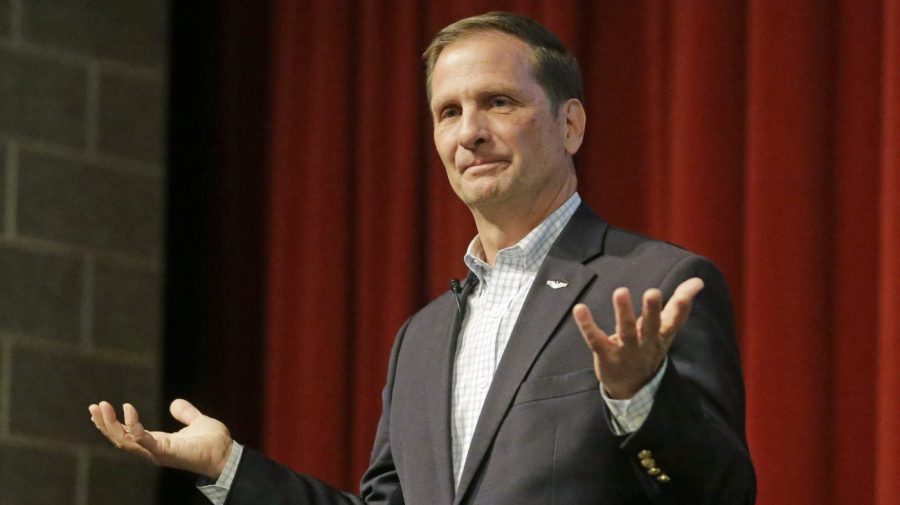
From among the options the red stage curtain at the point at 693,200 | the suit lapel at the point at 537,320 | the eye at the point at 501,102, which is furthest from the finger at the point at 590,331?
the red stage curtain at the point at 693,200

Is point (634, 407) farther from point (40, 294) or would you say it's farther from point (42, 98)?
point (42, 98)

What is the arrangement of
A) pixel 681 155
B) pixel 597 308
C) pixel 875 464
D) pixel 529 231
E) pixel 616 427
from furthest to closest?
pixel 681 155 → pixel 875 464 → pixel 529 231 → pixel 597 308 → pixel 616 427

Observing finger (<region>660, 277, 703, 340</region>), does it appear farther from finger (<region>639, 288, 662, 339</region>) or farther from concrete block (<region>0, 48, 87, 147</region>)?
concrete block (<region>0, 48, 87, 147</region>)

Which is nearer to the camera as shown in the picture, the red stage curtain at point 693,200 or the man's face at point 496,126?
the man's face at point 496,126

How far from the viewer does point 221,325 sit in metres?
4.27

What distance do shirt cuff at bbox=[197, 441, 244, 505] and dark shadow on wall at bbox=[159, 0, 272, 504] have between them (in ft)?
5.99

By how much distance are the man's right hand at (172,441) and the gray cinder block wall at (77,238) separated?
1.71m

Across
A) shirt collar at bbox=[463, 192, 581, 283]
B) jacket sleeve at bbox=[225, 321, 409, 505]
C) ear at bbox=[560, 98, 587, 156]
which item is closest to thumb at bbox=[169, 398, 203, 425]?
jacket sleeve at bbox=[225, 321, 409, 505]

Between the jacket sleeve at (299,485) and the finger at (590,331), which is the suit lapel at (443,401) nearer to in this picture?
the jacket sleeve at (299,485)

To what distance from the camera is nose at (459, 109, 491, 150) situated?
2428mm

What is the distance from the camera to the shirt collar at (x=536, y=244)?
2414 mm

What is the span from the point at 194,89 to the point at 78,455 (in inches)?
42.2

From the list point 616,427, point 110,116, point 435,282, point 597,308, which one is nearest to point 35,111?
point 110,116

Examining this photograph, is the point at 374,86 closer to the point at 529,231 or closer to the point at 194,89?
the point at 194,89
